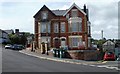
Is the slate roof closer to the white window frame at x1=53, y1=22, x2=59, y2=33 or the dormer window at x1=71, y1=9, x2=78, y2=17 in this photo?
the white window frame at x1=53, y1=22, x2=59, y2=33

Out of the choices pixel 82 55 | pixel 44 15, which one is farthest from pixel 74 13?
pixel 82 55

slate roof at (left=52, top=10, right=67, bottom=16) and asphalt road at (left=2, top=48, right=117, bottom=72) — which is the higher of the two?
slate roof at (left=52, top=10, right=67, bottom=16)

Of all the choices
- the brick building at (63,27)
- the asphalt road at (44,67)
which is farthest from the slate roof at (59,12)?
the asphalt road at (44,67)

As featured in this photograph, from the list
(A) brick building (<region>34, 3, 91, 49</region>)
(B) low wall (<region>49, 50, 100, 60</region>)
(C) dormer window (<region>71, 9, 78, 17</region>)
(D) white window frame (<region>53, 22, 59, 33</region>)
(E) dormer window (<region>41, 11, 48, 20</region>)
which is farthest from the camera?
(E) dormer window (<region>41, 11, 48, 20</region>)

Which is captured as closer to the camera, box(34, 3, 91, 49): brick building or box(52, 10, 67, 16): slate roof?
box(34, 3, 91, 49): brick building

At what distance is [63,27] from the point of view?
6875 cm

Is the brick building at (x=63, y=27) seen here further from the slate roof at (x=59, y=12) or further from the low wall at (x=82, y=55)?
the low wall at (x=82, y=55)

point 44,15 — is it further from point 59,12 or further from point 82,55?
point 82,55

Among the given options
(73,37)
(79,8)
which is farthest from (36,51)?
(79,8)

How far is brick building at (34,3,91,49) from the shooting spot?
67.2 m

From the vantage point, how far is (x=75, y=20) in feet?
220

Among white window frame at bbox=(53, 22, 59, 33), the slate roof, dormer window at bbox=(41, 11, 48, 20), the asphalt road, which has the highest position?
the slate roof

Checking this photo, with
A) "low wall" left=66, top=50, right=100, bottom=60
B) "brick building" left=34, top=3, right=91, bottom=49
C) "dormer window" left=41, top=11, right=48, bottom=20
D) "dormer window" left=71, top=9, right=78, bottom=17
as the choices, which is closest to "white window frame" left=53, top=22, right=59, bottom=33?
"brick building" left=34, top=3, right=91, bottom=49

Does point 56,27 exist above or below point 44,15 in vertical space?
below
